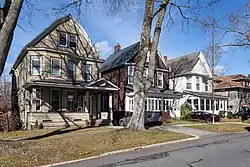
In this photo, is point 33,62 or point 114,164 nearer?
point 114,164

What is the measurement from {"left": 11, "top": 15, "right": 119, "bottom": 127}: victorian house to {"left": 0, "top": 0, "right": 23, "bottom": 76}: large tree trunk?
12296 millimetres

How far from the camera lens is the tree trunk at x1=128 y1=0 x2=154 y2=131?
16375 millimetres

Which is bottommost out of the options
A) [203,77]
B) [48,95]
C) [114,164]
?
[114,164]

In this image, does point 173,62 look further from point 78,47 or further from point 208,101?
point 78,47

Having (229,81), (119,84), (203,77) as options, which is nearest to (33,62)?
(119,84)

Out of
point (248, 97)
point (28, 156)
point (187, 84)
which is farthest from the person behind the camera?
point (248, 97)

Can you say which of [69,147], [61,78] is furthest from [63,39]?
[69,147]

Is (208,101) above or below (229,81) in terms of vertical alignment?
below

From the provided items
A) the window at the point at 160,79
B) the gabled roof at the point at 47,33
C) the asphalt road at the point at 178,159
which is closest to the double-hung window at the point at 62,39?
the gabled roof at the point at 47,33

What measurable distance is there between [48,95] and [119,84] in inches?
398

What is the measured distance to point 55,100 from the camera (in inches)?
1019

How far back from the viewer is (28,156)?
1012cm

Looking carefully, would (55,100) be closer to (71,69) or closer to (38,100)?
(38,100)

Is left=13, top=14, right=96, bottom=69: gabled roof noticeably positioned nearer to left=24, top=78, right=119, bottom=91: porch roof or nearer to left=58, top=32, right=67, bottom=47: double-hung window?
left=58, top=32, right=67, bottom=47: double-hung window
